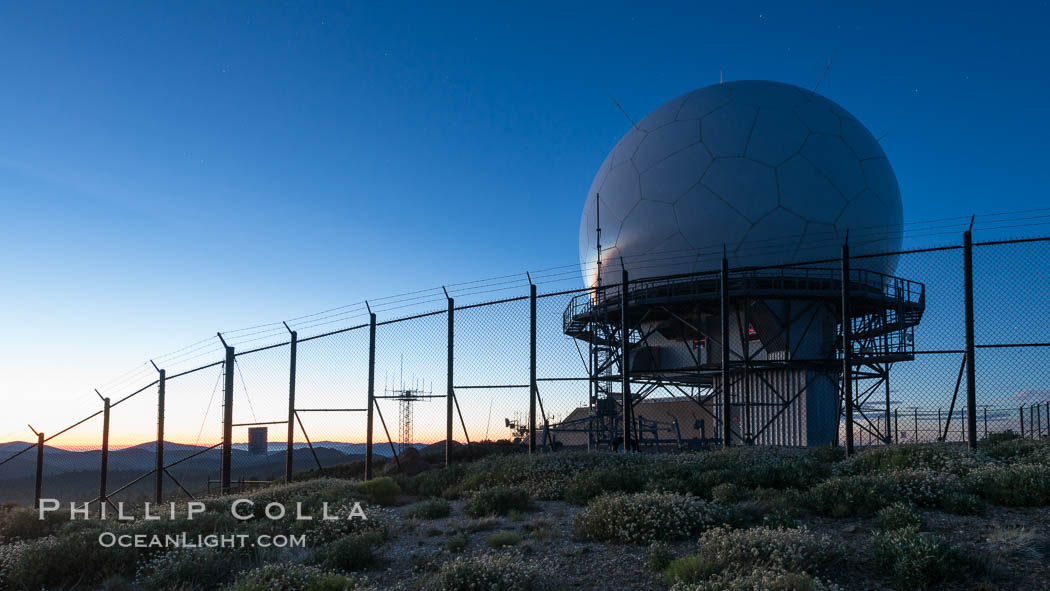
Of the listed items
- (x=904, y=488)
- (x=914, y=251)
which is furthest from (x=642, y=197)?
(x=904, y=488)

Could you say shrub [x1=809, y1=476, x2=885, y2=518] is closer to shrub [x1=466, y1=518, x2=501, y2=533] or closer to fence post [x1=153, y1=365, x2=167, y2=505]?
shrub [x1=466, y1=518, x2=501, y2=533]

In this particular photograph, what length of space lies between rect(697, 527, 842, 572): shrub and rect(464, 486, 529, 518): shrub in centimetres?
355

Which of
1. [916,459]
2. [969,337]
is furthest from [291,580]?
[969,337]

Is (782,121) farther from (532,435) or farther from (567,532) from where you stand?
(567,532)

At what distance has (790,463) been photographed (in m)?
9.89

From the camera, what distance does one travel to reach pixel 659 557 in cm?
622

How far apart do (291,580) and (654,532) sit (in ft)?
11.1

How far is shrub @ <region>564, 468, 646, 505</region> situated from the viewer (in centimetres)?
955

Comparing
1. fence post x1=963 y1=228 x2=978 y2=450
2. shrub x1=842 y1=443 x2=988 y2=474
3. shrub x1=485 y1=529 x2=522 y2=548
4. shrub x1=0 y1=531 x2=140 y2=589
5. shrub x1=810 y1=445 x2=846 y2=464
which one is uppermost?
fence post x1=963 y1=228 x2=978 y2=450

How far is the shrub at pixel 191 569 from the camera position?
6.73 m

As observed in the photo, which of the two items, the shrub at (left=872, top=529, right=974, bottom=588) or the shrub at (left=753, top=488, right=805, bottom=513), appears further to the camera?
the shrub at (left=753, top=488, right=805, bottom=513)

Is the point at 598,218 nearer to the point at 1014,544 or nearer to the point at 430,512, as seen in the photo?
the point at 430,512

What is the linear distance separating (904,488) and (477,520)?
4.98 meters

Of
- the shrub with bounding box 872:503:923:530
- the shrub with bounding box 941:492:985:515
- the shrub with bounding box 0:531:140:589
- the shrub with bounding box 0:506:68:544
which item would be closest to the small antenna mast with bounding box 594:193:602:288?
the shrub with bounding box 941:492:985:515
